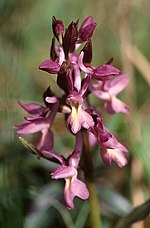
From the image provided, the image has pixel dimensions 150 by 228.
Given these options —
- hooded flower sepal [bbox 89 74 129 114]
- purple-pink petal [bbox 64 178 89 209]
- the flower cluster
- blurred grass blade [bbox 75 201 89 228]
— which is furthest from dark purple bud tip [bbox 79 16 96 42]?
blurred grass blade [bbox 75 201 89 228]

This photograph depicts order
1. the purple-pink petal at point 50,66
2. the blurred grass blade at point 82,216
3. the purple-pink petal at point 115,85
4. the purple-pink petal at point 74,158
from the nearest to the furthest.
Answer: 1. the purple-pink petal at point 50,66
2. the purple-pink petal at point 74,158
3. the purple-pink petal at point 115,85
4. the blurred grass blade at point 82,216

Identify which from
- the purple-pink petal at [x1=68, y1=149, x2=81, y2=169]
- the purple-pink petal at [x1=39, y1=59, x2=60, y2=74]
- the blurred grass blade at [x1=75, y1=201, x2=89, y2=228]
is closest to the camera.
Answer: the purple-pink petal at [x1=39, y1=59, x2=60, y2=74]

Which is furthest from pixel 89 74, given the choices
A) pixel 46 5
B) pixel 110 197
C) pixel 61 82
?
pixel 46 5

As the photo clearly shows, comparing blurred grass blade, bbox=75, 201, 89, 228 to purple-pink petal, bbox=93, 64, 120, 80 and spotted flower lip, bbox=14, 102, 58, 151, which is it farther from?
purple-pink petal, bbox=93, 64, 120, 80

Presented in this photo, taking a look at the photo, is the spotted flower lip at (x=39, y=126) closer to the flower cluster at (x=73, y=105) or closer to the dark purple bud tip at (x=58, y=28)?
the flower cluster at (x=73, y=105)

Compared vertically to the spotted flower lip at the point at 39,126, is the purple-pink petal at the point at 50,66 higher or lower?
higher

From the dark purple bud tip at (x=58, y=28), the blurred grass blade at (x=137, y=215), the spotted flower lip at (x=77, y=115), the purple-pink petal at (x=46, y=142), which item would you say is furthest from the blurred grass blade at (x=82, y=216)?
the dark purple bud tip at (x=58, y=28)

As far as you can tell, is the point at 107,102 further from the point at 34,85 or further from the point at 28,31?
the point at 28,31
